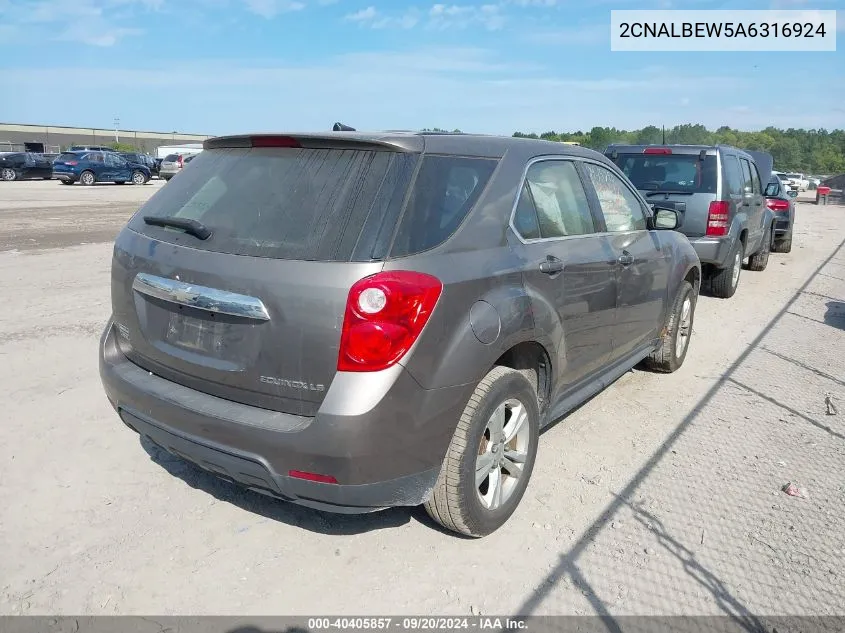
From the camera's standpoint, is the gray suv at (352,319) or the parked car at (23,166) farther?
the parked car at (23,166)

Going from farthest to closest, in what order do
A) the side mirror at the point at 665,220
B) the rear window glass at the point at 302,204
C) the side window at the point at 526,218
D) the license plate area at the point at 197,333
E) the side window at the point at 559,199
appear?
1. the side mirror at the point at 665,220
2. the side window at the point at 559,199
3. the side window at the point at 526,218
4. the license plate area at the point at 197,333
5. the rear window glass at the point at 302,204

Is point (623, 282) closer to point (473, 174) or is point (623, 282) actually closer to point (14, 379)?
point (473, 174)

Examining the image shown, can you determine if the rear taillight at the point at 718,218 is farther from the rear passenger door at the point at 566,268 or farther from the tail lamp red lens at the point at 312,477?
the tail lamp red lens at the point at 312,477

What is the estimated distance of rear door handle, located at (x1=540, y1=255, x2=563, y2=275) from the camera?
339 cm

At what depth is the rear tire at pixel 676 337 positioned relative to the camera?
5.40 m

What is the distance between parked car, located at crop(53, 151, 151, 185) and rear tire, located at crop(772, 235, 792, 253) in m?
29.5

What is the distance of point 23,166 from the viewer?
3488 cm

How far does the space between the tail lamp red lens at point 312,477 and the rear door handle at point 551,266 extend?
148cm

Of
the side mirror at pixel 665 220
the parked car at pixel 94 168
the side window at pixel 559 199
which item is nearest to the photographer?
the side window at pixel 559 199

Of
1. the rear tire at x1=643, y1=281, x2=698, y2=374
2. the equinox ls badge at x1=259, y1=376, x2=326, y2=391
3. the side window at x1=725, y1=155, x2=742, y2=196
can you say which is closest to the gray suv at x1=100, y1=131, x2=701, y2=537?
the equinox ls badge at x1=259, y1=376, x2=326, y2=391

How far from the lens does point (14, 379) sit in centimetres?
496

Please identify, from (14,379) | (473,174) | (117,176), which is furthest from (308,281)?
(117,176)

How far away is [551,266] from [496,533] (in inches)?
52.9

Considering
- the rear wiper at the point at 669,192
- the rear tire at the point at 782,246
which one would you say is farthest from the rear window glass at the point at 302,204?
the rear tire at the point at 782,246
